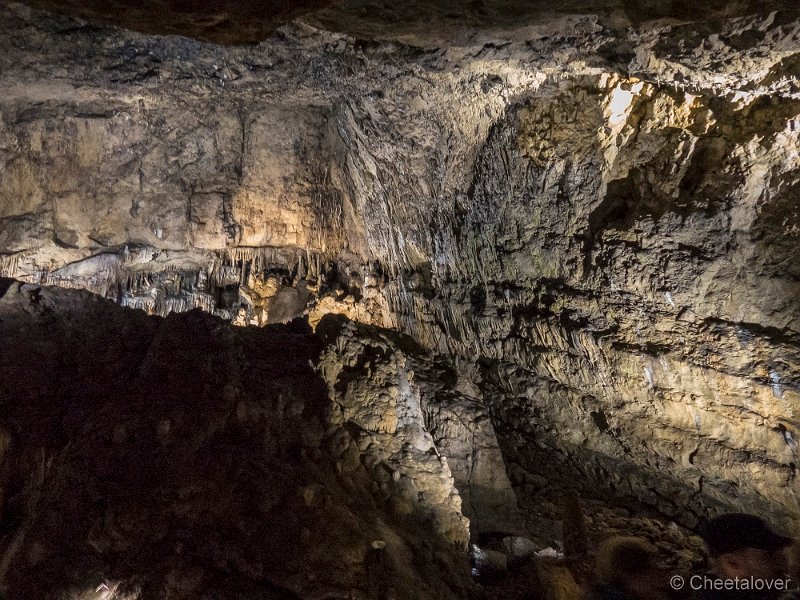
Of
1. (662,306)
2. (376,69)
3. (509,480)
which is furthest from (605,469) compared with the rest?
(376,69)

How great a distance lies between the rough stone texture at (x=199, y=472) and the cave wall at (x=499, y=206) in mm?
1568

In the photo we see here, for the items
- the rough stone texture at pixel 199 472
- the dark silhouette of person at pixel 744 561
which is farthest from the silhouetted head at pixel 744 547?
the rough stone texture at pixel 199 472

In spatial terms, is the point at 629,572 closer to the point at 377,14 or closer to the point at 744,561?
the point at 744,561

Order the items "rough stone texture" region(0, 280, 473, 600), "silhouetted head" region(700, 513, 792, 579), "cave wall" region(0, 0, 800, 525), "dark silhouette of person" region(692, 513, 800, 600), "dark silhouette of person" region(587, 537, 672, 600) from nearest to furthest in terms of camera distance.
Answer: "rough stone texture" region(0, 280, 473, 600) → "cave wall" region(0, 0, 800, 525) → "dark silhouette of person" region(692, 513, 800, 600) → "silhouetted head" region(700, 513, 792, 579) → "dark silhouette of person" region(587, 537, 672, 600)

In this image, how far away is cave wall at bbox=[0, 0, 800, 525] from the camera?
3.79 metres

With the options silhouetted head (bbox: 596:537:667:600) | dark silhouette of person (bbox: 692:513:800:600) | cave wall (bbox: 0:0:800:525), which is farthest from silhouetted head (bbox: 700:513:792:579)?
silhouetted head (bbox: 596:537:667:600)

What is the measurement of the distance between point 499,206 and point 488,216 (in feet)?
0.64

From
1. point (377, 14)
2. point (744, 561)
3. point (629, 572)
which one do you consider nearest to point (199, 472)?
point (377, 14)

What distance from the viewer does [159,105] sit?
6422 mm

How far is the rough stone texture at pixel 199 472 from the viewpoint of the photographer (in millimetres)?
3307

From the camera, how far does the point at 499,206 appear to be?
551cm

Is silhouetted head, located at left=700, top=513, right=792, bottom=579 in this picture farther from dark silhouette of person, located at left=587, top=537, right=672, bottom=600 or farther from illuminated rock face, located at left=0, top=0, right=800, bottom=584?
dark silhouette of person, located at left=587, top=537, right=672, bottom=600

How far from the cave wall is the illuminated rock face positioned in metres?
0.02

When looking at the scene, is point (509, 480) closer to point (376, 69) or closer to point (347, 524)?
point (347, 524)
